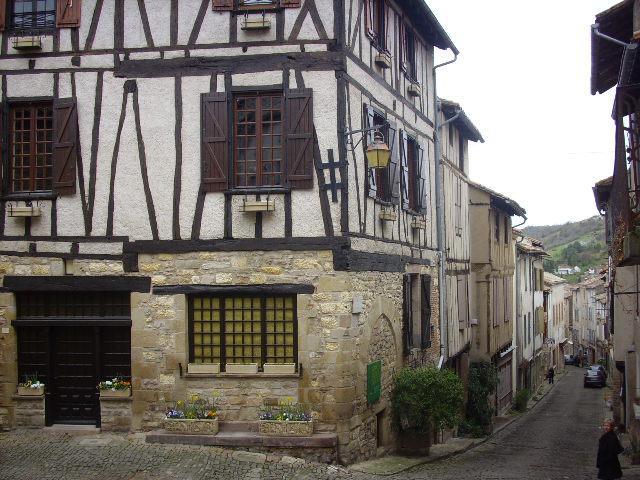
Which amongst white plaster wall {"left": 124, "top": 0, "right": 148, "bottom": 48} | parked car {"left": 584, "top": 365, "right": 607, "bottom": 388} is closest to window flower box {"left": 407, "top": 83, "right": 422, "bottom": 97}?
white plaster wall {"left": 124, "top": 0, "right": 148, "bottom": 48}

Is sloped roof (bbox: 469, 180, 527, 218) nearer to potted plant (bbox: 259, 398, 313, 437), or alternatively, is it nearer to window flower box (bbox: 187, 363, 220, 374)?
potted plant (bbox: 259, 398, 313, 437)

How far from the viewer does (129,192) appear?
12.7 meters

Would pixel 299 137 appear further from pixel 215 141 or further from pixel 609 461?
pixel 609 461

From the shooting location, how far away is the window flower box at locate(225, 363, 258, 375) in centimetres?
1229

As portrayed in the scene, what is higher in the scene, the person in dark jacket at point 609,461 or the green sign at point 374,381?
the green sign at point 374,381

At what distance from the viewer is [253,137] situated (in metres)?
12.5

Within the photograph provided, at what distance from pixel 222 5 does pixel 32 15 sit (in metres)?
3.40

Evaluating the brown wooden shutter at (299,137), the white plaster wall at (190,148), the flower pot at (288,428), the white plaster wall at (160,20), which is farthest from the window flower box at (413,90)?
the flower pot at (288,428)

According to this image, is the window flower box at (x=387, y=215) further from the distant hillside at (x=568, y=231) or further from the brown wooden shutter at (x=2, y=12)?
the distant hillside at (x=568, y=231)

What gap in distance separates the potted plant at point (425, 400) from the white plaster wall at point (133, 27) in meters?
7.41

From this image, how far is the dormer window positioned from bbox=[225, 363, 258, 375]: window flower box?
253 inches

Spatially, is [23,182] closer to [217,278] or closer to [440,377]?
[217,278]

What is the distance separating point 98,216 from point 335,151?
159 inches

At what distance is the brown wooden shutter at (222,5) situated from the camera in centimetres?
1234
